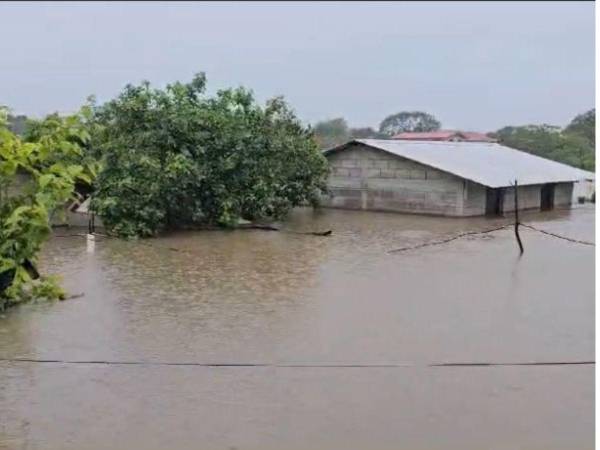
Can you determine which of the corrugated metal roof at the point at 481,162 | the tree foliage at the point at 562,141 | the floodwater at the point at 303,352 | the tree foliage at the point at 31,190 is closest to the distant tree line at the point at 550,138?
the tree foliage at the point at 562,141

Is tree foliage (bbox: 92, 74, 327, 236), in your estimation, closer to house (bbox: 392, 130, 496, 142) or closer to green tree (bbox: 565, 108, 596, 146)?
house (bbox: 392, 130, 496, 142)

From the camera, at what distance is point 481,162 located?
22328mm

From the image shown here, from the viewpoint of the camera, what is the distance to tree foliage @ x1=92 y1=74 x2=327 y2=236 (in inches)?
611

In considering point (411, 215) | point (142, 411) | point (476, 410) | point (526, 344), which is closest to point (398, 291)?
point (526, 344)

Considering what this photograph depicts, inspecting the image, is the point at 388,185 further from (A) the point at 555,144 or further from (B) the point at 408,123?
(B) the point at 408,123

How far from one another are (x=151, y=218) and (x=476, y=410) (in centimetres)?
1092

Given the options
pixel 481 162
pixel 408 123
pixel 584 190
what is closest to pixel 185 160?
pixel 481 162

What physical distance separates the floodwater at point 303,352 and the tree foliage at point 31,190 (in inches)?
23.5

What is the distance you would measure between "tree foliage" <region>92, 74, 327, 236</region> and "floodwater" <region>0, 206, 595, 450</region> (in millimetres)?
2454

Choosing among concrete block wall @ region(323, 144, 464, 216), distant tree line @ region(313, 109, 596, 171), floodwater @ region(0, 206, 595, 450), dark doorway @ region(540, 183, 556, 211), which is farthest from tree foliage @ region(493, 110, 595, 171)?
floodwater @ region(0, 206, 595, 450)

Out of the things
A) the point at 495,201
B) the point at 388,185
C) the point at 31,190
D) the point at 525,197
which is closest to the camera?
the point at 31,190

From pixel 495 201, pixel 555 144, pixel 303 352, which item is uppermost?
pixel 555 144

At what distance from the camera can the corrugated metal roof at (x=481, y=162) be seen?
20516 mm

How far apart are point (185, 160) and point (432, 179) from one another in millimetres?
7793
